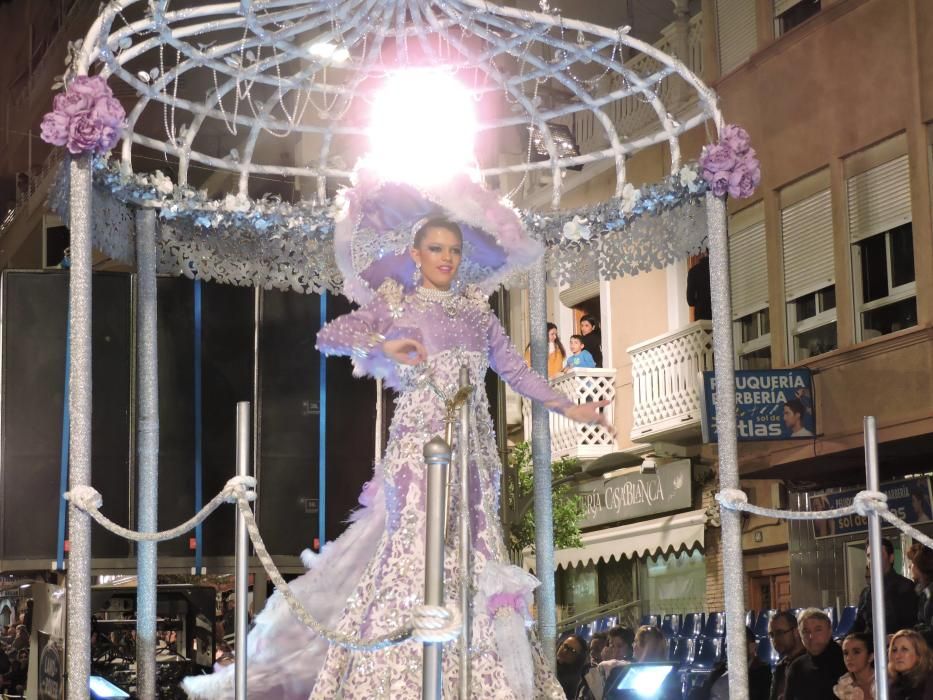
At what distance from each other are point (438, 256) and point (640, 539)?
9.88m

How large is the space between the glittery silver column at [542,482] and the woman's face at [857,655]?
49.6 inches

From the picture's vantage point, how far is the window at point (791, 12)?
1224 cm

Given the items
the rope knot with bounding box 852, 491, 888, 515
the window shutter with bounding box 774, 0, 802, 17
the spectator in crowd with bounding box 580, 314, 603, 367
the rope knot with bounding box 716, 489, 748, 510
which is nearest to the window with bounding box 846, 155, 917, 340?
the window shutter with bounding box 774, 0, 802, 17

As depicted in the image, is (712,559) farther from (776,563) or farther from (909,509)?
(909,509)

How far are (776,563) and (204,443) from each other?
24.5 feet

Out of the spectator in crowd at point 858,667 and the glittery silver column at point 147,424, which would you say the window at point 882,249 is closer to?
the spectator in crowd at point 858,667

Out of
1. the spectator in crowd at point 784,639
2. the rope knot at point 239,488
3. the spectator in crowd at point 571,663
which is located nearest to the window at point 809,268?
the spectator in crowd at point 571,663

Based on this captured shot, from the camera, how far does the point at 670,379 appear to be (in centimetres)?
1378

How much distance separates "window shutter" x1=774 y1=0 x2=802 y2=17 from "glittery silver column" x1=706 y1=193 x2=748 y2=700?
7142mm

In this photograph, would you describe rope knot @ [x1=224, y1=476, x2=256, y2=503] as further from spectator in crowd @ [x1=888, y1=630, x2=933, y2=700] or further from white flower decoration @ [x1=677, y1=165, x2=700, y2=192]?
spectator in crowd @ [x1=888, y1=630, x2=933, y2=700]

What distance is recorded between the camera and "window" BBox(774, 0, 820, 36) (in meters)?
12.2

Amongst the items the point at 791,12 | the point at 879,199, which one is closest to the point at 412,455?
the point at 879,199

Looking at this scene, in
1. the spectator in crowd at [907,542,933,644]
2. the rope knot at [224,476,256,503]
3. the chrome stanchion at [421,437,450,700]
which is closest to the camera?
the chrome stanchion at [421,437,450,700]

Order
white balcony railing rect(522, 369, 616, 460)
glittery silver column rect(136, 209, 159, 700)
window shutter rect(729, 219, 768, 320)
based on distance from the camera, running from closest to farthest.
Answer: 1. glittery silver column rect(136, 209, 159, 700)
2. window shutter rect(729, 219, 768, 320)
3. white balcony railing rect(522, 369, 616, 460)
